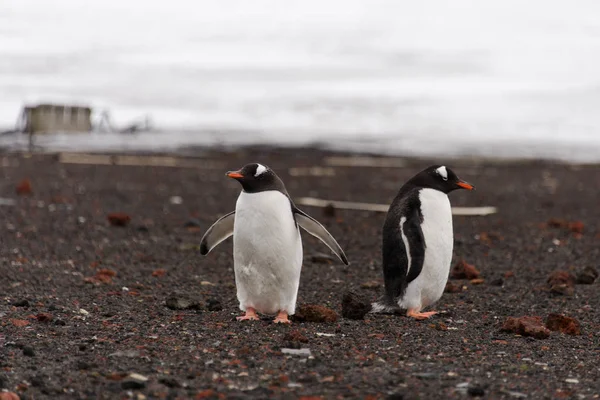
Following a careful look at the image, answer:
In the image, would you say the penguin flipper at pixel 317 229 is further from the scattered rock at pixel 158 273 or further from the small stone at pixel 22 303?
the scattered rock at pixel 158 273

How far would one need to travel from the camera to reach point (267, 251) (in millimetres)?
5949

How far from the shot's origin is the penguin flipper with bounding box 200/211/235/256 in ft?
21.3

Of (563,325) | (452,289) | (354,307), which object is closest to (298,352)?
(354,307)

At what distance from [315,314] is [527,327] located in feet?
4.57

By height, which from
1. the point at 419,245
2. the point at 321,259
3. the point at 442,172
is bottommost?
the point at 321,259

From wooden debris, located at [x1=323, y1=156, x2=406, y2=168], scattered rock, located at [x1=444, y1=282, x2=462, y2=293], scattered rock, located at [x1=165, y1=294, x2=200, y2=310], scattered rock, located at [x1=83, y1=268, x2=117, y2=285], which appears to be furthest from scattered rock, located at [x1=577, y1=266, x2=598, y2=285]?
wooden debris, located at [x1=323, y1=156, x2=406, y2=168]

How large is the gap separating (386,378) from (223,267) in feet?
15.5

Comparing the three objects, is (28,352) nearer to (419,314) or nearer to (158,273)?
(419,314)

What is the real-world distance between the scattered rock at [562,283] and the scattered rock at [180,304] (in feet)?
10.3

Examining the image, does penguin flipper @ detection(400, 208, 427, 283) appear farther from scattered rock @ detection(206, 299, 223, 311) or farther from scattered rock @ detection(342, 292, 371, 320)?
scattered rock @ detection(206, 299, 223, 311)

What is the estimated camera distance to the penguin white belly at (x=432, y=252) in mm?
6281

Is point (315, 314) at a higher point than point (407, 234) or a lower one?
lower

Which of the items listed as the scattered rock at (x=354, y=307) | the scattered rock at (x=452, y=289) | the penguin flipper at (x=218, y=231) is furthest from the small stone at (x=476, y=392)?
the scattered rock at (x=452, y=289)

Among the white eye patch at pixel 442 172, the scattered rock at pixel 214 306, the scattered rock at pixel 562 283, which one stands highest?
the white eye patch at pixel 442 172
